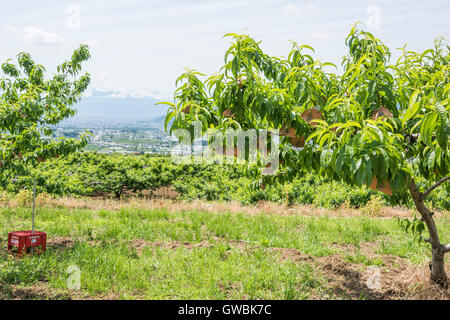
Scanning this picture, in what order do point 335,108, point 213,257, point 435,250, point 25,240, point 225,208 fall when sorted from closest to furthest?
point 335,108
point 435,250
point 213,257
point 25,240
point 225,208

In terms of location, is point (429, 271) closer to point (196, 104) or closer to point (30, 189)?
point (196, 104)

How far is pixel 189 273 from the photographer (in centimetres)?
401

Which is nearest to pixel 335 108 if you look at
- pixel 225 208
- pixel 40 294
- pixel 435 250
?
pixel 435 250

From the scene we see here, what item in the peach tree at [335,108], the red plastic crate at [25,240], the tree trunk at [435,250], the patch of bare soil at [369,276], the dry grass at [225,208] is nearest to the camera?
the peach tree at [335,108]

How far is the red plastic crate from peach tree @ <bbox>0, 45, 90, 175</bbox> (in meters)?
0.87

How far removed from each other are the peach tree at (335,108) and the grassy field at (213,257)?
1285 millimetres

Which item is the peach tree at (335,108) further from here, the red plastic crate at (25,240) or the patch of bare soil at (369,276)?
the red plastic crate at (25,240)

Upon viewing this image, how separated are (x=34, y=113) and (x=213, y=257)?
119 inches

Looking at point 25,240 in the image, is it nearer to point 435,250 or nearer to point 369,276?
point 369,276

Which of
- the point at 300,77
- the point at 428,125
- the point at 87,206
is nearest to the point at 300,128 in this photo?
the point at 300,77

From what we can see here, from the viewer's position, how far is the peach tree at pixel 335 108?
219 cm

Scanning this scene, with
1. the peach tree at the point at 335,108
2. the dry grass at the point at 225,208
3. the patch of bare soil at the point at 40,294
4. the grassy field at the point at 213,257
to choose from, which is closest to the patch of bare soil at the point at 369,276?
the grassy field at the point at 213,257

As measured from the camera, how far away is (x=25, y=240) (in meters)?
4.69

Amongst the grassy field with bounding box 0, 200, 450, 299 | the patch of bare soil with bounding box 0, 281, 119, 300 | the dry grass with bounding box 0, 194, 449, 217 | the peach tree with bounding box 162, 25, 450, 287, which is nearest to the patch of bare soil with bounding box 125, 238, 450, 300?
the grassy field with bounding box 0, 200, 450, 299
